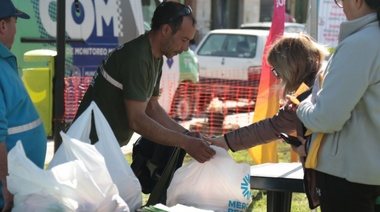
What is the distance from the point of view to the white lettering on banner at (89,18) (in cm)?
910

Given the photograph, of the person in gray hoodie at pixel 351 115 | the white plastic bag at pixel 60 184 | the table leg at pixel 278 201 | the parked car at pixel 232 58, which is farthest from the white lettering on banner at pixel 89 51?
the white plastic bag at pixel 60 184

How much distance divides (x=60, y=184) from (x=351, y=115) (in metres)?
1.20

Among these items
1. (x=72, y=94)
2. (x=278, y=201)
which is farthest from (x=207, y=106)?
(x=278, y=201)

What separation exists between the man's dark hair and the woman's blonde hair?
51 cm

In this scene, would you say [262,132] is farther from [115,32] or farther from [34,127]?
[115,32]

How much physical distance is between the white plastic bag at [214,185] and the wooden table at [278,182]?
0.43 metres

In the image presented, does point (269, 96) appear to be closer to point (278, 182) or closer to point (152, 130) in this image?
point (278, 182)

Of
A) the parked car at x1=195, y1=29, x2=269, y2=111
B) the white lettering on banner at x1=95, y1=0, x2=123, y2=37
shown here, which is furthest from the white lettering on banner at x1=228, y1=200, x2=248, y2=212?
the parked car at x1=195, y1=29, x2=269, y2=111

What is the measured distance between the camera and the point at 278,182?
377 cm

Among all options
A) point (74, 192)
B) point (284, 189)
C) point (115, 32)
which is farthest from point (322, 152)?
point (115, 32)

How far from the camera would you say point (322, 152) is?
9.87 ft

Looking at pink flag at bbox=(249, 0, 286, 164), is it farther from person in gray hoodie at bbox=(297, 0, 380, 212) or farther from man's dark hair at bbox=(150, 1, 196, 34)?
person in gray hoodie at bbox=(297, 0, 380, 212)

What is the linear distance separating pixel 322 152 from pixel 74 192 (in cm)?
108

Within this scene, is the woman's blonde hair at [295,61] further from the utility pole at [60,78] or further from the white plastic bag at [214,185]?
the utility pole at [60,78]
